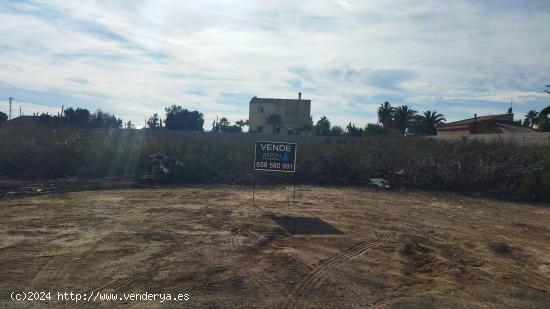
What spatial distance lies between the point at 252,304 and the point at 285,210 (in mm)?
6152

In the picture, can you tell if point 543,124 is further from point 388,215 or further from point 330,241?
point 330,241

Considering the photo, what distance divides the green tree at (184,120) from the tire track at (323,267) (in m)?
54.4

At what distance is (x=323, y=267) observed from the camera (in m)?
6.34

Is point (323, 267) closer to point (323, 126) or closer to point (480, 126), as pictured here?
point (480, 126)

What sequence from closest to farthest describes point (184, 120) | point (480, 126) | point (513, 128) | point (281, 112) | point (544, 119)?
point (544, 119)
point (513, 128)
point (480, 126)
point (184, 120)
point (281, 112)

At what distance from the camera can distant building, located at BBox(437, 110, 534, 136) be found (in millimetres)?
48803

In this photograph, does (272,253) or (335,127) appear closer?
(272,253)

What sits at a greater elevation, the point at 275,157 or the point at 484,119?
the point at 484,119

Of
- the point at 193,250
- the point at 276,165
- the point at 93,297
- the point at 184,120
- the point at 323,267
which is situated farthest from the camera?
the point at 184,120

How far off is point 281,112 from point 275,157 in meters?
56.5

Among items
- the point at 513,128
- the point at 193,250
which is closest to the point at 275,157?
the point at 193,250

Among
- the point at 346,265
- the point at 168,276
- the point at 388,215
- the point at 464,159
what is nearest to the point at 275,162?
the point at 388,215

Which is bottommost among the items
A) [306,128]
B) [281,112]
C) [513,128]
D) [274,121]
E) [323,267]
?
[323,267]

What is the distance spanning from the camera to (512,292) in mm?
5695
